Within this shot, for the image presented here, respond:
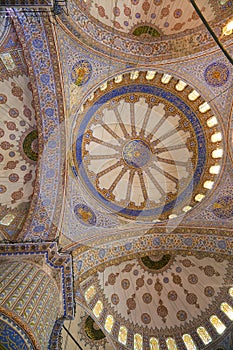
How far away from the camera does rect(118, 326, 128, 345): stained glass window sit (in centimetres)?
947

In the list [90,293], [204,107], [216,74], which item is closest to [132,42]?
[216,74]

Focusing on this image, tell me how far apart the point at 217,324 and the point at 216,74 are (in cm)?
813

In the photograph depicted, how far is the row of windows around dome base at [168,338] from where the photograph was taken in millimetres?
9062

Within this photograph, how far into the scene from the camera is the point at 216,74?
7348 millimetres

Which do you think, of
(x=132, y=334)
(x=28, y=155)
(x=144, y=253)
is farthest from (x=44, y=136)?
(x=132, y=334)

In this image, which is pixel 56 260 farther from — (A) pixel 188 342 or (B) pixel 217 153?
(A) pixel 188 342

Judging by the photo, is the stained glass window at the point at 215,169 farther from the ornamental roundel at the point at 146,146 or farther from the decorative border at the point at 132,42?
the decorative border at the point at 132,42

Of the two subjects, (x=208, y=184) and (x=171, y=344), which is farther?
(x=171, y=344)

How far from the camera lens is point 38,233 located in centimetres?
702

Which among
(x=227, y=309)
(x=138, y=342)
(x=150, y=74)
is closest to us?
(x=150, y=74)

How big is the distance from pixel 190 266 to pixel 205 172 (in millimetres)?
3587

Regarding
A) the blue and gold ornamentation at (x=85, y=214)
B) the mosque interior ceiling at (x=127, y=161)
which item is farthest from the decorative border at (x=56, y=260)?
the blue and gold ornamentation at (x=85, y=214)

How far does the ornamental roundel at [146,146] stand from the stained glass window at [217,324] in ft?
13.0

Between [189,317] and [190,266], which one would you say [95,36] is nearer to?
[190,266]
